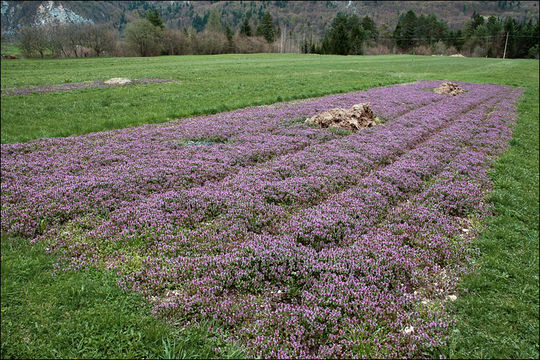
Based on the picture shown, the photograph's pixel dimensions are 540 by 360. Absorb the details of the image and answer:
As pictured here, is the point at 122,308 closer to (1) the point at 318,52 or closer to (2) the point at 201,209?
(2) the point at 201,209

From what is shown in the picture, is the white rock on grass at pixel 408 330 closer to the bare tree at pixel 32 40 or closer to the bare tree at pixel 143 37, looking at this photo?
the bare tree at pixel 32 40

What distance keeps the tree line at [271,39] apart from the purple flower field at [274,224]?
93042 mm

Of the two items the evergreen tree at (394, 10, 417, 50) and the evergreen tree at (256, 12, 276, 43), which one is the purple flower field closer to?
the evergreen tree at (256, 12, 276, 43)

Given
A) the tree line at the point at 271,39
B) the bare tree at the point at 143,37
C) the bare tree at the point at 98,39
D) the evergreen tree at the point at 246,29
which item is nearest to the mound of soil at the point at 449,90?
the bare tree at the point at 143,37

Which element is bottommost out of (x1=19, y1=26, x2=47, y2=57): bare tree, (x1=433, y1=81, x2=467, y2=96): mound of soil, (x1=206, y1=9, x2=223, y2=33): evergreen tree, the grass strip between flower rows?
the grass strip between flower rows

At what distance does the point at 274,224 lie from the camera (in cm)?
743

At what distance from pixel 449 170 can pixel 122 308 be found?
11.1 metres

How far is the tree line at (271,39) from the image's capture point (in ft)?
288

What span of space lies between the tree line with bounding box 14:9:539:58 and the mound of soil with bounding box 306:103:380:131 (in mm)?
92414

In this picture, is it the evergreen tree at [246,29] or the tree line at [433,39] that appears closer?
the tree line at [433,39]

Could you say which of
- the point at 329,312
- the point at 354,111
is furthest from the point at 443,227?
the point at 354,111

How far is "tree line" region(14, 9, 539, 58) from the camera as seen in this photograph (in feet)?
288

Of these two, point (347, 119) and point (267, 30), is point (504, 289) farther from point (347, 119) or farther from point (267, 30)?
point (267, 30)

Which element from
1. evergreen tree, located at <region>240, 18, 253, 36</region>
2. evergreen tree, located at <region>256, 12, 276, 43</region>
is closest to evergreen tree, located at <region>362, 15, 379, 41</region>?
evergreen tree, located at <region>256, 12, 276, 43</region>
